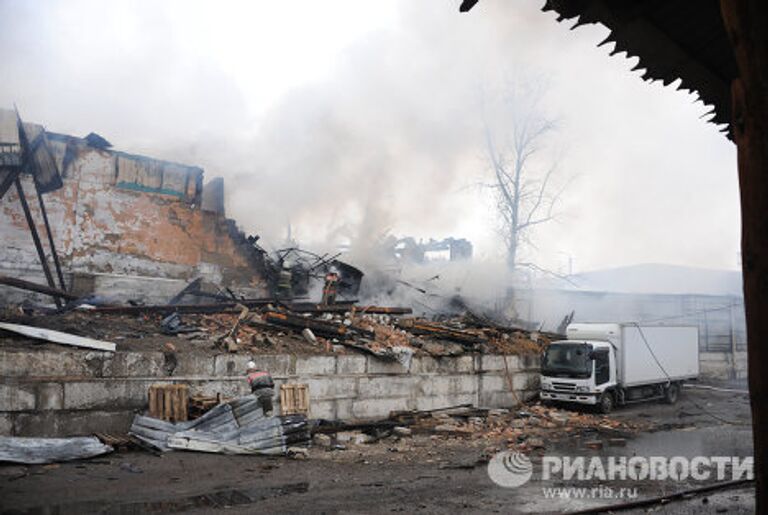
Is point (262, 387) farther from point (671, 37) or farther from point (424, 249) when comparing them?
point (424, 249)

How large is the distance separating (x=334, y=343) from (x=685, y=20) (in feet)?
36.1

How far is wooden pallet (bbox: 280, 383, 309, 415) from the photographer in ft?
39.1

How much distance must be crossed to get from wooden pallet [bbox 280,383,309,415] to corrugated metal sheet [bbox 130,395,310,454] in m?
1.07

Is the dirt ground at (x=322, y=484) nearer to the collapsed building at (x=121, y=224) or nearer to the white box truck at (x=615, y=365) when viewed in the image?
the white box truck at (x=615, y=365)

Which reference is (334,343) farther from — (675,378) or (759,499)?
(675,378)

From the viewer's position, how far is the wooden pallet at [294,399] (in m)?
11.9

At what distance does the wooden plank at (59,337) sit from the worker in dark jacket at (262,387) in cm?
266

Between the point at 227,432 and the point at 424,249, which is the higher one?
the point at 424,249

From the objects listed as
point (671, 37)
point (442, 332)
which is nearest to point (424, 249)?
point (442, 332)

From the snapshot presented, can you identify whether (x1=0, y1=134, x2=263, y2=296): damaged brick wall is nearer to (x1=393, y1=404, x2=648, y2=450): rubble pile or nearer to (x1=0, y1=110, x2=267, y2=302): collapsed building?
(x1=0, y1=110, x2=267, y2=302): collapsed building

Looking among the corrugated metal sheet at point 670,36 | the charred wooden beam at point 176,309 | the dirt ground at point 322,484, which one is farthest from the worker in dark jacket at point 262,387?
the corrugated metal sheet at point 670,36

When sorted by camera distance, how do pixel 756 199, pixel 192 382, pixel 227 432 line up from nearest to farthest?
pixel 756 199 → pixel 227 432 → pixel 192 382

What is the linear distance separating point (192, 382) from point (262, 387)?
4.78 ft

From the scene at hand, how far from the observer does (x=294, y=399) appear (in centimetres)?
1209
